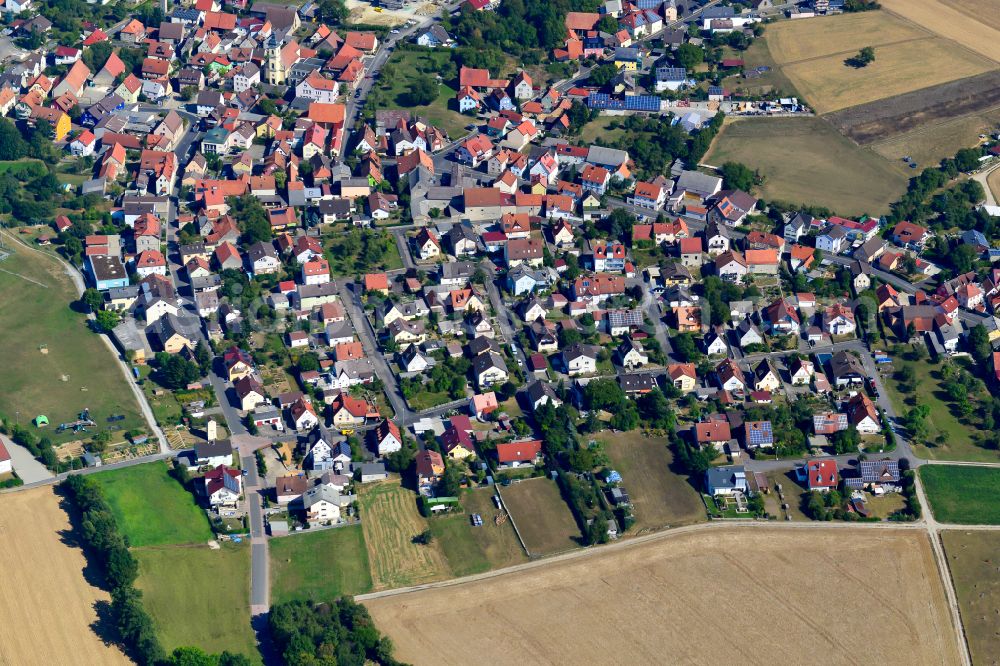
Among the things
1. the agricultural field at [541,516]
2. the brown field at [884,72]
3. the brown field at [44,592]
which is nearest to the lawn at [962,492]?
the agricultural field at [541,516]

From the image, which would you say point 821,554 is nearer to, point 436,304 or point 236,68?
point 436,304

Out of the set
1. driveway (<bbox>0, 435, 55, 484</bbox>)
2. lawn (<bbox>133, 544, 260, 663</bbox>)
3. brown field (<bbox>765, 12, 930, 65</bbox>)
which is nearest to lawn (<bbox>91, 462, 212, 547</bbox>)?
lawn (<bbox>133, 544, 260, 663</bbox>)

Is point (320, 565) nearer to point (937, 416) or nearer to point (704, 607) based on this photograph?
point (704, 607)

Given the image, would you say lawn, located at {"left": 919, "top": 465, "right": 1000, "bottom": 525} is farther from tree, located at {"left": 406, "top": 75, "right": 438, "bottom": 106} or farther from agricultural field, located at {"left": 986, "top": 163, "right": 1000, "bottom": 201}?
tree, located at {"left": 406, "top": 75, "right": 438, "bottom": 106}

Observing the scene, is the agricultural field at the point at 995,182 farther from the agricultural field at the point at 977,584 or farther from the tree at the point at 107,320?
the tree at the point at 107,320

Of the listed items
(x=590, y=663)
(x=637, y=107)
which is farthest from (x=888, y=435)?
(x=637, y=107)

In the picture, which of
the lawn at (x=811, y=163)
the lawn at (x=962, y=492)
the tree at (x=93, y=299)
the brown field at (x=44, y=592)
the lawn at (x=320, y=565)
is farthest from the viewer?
the lawn at (x=811, y=163)
